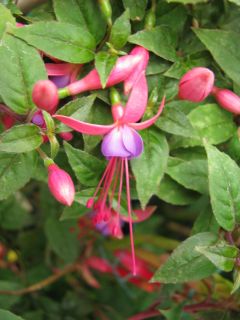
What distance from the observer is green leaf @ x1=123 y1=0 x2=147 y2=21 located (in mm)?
663

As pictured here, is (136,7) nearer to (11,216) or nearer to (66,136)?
(66,136)

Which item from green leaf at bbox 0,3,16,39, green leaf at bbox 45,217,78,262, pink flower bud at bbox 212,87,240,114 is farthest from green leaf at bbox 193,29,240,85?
green leaf at bbox 45,217,78,262

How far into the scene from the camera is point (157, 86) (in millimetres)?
686

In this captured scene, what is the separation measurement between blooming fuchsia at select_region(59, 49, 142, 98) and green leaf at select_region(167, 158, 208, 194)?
16 cm

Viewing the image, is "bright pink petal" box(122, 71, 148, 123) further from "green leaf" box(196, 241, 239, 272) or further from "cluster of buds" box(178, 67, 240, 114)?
"green leaf" box(196, 241, 239, 272)

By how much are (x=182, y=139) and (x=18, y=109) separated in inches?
9.6

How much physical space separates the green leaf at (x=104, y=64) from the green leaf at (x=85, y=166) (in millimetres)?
105

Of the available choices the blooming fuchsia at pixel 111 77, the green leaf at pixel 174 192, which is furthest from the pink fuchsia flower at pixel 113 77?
the green leaf at pixel 174 192

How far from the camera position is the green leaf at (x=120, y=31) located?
2.06 feet

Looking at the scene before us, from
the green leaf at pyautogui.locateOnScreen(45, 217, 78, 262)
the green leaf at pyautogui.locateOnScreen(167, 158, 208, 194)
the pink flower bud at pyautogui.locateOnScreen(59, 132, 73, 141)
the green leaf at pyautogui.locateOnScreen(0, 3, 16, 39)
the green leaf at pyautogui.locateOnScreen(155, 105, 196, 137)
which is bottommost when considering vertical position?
the green leaf at pyautogui.locateOnScreen(45, 217, 78, 262)

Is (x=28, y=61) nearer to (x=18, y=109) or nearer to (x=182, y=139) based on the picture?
(x=18, y=109)

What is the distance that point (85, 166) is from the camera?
68cm

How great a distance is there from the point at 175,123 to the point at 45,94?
0.63 ft

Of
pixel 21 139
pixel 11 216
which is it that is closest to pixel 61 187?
pixel 21 139
